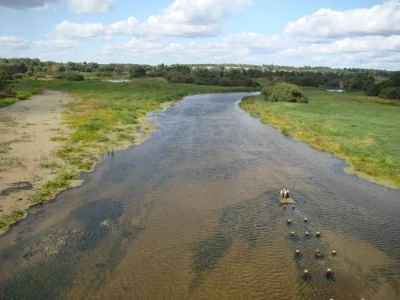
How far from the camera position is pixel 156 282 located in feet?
42.2

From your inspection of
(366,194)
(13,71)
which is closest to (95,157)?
(366,194)

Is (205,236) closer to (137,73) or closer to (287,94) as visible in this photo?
(287,94)

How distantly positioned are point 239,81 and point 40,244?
349 ft

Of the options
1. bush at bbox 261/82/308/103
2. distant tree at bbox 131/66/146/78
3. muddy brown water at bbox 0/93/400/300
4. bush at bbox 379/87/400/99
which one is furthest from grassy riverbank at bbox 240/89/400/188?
distant tree at bbox 131/66/146/78

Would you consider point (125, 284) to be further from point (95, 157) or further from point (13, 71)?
point (13, 71)

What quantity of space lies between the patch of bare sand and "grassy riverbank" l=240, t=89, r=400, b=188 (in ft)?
73.5

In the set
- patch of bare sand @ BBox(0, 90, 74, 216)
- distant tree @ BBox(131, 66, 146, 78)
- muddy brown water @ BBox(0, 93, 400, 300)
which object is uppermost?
distant tree @ BBox(131, 66, 146, 78)

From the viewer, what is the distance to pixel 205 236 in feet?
53.6

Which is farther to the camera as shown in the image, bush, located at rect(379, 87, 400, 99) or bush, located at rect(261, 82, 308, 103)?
bush, located at rect(379, 87, 400, 99)

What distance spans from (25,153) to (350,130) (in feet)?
104

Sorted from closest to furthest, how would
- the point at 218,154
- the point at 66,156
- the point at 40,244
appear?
the point at 40,244 < the point at 66,156 < the point at 218,154

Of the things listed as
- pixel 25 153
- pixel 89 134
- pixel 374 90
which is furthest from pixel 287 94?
pixel 25 153

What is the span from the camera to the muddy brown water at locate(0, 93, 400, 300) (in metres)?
12.7

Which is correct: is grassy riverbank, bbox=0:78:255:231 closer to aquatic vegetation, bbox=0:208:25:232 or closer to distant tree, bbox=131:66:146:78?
aquatic vegetation, bbox=0:208:25:232
